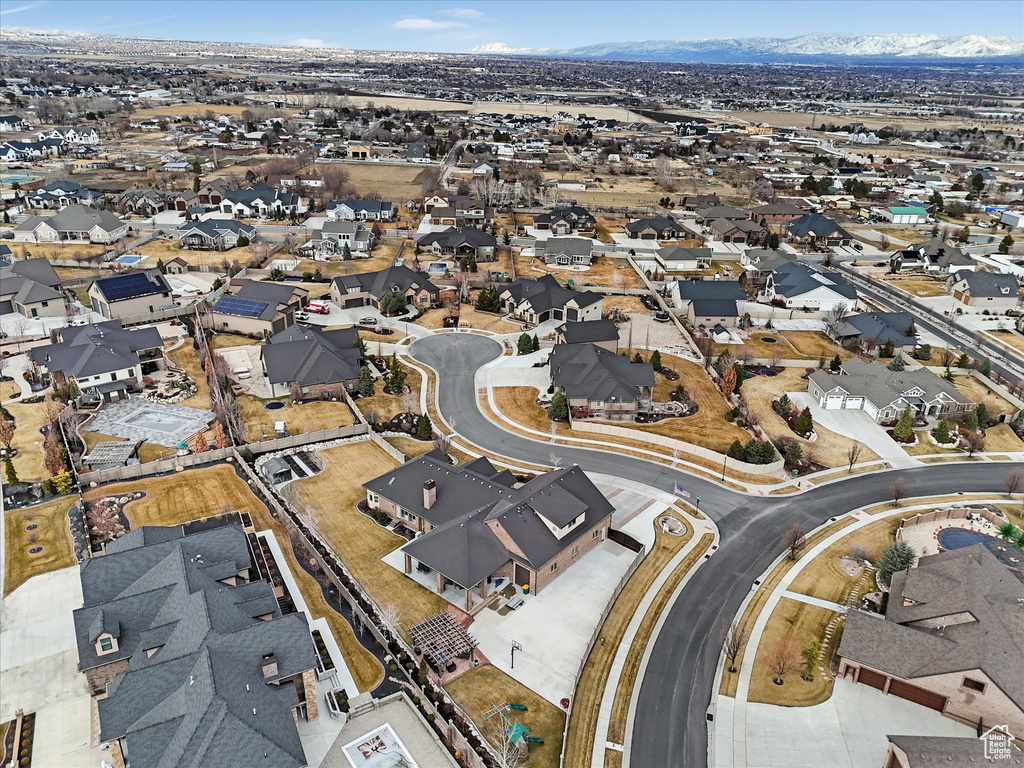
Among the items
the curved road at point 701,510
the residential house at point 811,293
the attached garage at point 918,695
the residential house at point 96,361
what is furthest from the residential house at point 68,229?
the attached garage at point 918,695

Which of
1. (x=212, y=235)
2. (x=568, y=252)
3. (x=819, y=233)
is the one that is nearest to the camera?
(x=568, y=252)

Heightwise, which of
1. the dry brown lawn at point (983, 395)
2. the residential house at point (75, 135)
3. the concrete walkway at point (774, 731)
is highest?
the residential house at point (75, 135)

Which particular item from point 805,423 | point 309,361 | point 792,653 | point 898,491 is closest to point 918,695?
point 792,653

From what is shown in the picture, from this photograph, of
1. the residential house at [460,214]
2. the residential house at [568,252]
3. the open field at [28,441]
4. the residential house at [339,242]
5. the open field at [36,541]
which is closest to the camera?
the open field at [36,541]

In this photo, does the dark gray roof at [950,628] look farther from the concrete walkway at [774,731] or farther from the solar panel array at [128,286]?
the solar panel array at [128,286]

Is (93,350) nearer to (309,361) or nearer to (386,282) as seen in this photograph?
(309,361)

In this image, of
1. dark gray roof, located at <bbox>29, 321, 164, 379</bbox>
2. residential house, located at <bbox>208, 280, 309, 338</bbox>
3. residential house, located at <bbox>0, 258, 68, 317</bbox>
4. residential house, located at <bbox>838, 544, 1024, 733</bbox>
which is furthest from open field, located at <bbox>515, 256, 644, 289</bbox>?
residential house, located at <bbox>838, 544, 1024, 733</bbox>

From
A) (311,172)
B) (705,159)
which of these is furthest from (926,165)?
(311,172)
